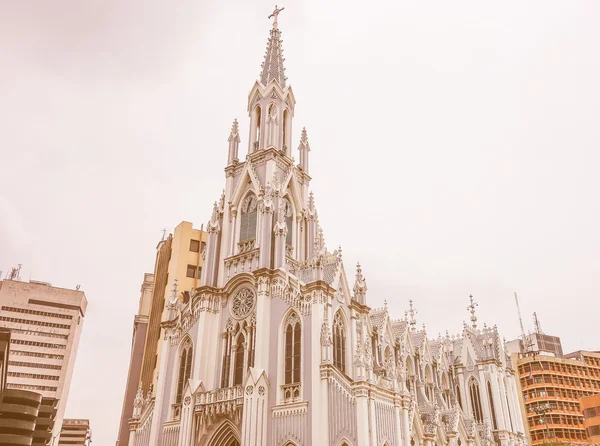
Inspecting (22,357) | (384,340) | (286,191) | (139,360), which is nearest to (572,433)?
(384,340)

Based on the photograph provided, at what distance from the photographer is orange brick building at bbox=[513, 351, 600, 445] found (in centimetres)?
8200

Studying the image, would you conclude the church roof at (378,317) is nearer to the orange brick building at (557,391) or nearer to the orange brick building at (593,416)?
the orange brick building at (593,416)

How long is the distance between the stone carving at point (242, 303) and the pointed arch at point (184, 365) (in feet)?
11.5

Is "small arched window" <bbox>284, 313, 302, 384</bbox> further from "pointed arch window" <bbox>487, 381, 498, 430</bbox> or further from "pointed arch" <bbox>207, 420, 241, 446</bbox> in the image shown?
"pointed arch window" <bbox>487, 381, 498, 430</bbox>

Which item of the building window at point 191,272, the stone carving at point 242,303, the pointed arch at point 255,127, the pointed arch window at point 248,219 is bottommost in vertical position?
the stone carving at point 242,303

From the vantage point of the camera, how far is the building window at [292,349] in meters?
30.0

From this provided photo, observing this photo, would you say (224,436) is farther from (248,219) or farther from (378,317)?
(378,317)

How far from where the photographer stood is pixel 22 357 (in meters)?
105

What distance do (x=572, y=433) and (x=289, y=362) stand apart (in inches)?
2723

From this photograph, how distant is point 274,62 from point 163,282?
27.2m

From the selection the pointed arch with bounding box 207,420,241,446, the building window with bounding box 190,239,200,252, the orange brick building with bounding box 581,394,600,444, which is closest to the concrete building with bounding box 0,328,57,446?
the pointed arch with bounding box 207,420,241,446

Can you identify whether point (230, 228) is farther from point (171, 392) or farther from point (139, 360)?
point (139, 360)

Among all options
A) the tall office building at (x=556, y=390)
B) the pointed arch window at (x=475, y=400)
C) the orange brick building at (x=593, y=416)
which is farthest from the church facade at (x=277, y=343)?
the tall office building at (x=556, y=390)

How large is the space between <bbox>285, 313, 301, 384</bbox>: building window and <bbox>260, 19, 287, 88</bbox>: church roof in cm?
2021
